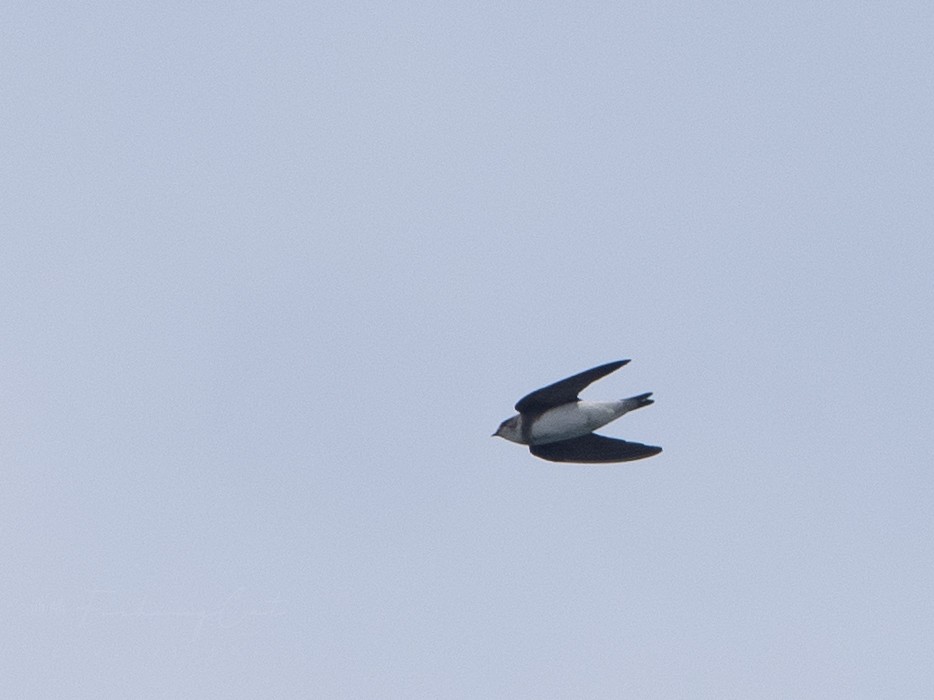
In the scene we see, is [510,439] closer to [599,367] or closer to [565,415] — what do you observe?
[565,415]

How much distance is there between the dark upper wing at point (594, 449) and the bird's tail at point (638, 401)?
2078 mm

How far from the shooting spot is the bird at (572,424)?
29969 millimetres

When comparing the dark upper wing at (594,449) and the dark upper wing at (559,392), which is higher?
the dark upper wing at (559,392)

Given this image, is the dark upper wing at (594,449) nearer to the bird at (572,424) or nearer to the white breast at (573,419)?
the bird at (572,424)

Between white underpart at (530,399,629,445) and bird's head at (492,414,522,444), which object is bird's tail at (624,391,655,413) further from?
bird's head at (492,414,522,444)

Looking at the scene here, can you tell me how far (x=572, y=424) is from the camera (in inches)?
1208

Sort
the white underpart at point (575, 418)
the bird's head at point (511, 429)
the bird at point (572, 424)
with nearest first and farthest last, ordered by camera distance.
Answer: the bird at point (572, 424)
the white underpart at point (575, 418)
the bird's head at point (511, 429)

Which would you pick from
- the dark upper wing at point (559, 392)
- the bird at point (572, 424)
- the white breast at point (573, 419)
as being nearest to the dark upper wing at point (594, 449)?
the bird at point (572, 424)

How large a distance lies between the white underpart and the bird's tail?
0.05 m

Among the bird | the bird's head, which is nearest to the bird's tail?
the bird

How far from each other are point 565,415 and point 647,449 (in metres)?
2.28

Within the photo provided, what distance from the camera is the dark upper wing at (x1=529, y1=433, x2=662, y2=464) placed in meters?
31.9

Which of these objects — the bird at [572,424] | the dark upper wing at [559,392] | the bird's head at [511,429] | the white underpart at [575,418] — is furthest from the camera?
the bird's head at [511,429]

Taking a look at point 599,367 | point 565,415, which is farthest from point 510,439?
point 599,367
